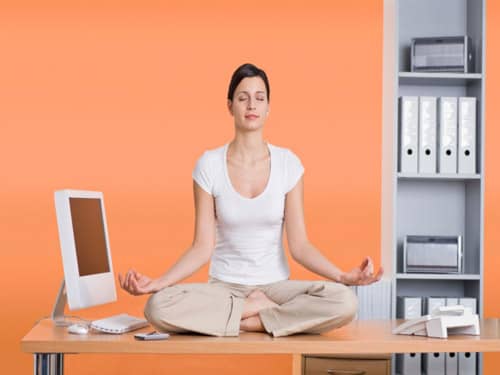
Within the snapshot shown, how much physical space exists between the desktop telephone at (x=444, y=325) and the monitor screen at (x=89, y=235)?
0.98 meters

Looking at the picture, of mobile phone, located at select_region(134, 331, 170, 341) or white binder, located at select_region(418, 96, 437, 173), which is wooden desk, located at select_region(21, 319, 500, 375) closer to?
mobile phone, located at select_region(134, 331, 170, 341)

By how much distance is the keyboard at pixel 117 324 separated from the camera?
287cm

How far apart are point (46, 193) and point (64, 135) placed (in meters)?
0.33

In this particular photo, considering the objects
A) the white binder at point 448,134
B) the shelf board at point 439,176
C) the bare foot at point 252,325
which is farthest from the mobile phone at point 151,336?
the white binder at point 448,134

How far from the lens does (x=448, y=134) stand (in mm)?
4270

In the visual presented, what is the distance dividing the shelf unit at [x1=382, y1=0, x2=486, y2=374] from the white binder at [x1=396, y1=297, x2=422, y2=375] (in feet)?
0.12

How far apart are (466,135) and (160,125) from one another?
5.96 feet

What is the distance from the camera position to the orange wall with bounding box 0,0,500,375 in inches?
210

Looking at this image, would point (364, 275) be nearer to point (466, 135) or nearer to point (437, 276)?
point (437, 276)

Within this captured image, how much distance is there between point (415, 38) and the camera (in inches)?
170

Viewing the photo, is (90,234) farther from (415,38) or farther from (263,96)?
(415,38)

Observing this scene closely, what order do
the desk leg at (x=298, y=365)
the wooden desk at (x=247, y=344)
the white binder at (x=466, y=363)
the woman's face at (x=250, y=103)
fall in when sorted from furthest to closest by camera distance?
1. the white binder at (x=466, y=363)
2. the desk leg at (x=298, y=365)
3. the woman's face at (x=250, y=103)
4. the wooden desk at (x=247, y=344)

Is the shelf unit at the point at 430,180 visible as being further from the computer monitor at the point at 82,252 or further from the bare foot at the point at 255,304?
the computer monitor at the point at 82,252

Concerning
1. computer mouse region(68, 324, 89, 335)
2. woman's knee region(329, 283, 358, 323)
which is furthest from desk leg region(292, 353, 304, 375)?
computer mouse region(68, 324, 89, 335)
